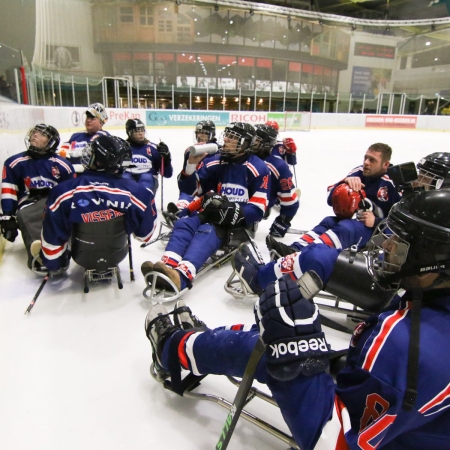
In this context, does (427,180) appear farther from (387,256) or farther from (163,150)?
(163,150)

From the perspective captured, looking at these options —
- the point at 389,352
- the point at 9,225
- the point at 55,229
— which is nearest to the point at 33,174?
the point at 9,225

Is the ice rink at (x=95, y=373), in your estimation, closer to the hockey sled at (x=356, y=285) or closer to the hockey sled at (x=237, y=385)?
the hockey sled at (x=237, y=385)

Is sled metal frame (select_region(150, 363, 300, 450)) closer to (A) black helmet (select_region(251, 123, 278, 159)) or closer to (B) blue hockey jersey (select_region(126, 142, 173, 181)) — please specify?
(A) black helmet (select_region(251, 123, 278, 159))

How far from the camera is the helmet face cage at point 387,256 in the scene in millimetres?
935

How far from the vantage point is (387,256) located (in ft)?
3.27

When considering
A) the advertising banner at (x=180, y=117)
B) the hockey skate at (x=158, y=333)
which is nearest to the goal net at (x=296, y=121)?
the advertising banner at (x=180, y=117)

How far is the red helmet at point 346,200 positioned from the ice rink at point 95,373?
93 cm

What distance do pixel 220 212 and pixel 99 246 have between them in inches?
34.0

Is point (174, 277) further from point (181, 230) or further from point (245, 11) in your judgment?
point (245, 11)

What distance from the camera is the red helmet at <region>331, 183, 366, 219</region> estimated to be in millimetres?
2654

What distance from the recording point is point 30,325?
2.06m

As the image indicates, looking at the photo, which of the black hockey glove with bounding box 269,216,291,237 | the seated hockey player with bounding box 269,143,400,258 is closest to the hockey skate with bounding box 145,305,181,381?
the seated hockey player with bounding box 269,143,400,258

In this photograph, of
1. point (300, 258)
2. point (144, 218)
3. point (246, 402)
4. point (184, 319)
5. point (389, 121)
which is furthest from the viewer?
point (389, 121)

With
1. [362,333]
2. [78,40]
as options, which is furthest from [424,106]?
[362,333]
